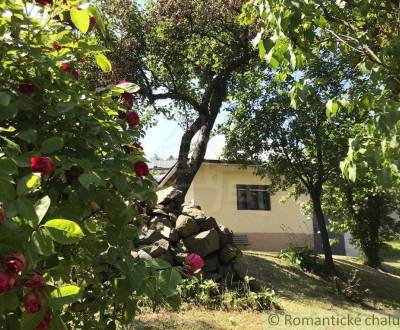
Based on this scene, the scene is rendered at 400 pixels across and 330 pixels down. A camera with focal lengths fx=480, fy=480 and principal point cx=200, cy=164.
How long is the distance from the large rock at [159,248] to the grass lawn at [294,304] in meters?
1.31

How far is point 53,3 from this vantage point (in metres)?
1.92

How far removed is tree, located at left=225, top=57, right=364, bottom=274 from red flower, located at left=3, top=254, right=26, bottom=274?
11.0m

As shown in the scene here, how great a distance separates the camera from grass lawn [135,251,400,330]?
6.75m

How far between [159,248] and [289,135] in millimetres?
5551

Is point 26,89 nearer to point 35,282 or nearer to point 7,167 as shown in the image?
point 7,167

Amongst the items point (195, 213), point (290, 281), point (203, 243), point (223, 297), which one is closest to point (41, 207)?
point (223, 297)

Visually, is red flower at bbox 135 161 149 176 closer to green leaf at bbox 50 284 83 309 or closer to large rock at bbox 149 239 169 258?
green leaf at bbox 50 284 83 309

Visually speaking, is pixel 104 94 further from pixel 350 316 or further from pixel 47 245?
pixel 350 316

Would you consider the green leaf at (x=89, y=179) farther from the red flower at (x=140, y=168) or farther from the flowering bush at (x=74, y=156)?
the red flower at (x=140, y=168)

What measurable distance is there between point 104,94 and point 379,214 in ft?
51.8

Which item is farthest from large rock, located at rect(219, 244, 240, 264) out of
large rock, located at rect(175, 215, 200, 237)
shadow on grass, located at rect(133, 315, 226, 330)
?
shadow on grass, located at rect(133, 315, 226, 330)

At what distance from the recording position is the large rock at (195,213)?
31.5ft

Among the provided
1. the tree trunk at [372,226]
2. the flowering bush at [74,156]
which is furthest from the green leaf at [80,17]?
the tree trunk at [372,226]

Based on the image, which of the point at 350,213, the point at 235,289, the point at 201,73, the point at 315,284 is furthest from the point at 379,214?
the point at 235,289
